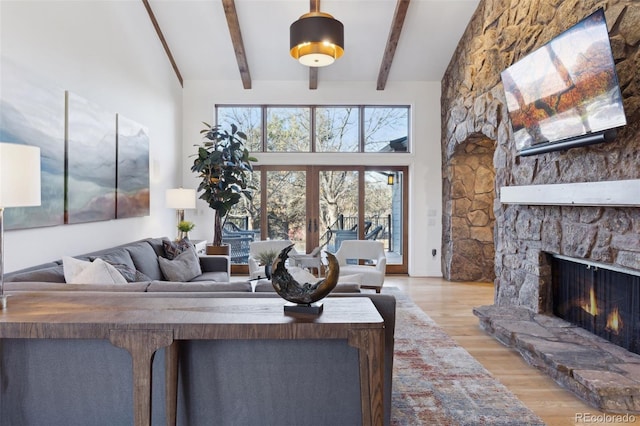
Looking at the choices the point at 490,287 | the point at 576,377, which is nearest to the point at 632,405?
the point at 576,377

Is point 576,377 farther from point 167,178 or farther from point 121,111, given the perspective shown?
point 167,178

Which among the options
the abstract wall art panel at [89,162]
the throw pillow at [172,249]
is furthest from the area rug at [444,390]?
the abstract wall art panel at [89,162]

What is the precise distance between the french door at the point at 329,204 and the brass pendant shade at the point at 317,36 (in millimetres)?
3147

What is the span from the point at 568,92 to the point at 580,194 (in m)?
0.78

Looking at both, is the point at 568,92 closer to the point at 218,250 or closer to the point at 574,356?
the point at 574,356

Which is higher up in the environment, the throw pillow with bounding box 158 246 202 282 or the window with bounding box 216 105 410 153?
the window with bounding box 216 105 410 153

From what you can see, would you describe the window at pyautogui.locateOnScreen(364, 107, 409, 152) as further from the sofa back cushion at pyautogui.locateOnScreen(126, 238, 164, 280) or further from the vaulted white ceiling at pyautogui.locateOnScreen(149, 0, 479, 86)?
the sofa back cushion at pyautogui.locateOnScreen(126, 238, 164, 280)

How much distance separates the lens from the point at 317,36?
3723mm

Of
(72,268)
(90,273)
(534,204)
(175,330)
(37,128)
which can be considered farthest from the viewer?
(534,204)

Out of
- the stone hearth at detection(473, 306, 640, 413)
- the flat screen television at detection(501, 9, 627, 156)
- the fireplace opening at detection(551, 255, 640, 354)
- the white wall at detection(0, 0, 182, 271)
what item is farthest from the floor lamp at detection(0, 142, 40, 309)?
the fireplace opening at detection(551, 255, 640, 354)

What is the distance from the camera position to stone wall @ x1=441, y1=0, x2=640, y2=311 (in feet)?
9.33

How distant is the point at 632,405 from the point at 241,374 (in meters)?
2.28

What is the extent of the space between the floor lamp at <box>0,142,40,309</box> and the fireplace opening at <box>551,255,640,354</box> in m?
3.59

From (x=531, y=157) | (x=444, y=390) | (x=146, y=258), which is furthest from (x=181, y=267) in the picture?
(x=531, y=157)
